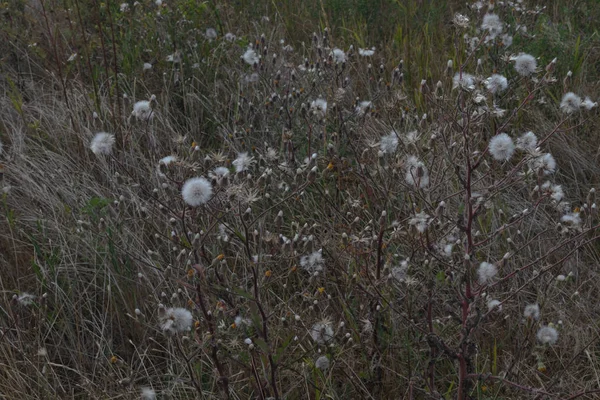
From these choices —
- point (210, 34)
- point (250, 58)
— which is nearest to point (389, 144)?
point (250, 58)

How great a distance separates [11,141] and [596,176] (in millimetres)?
2653

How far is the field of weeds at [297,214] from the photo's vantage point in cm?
195

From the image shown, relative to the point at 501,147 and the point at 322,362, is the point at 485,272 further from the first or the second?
the point at 322,362

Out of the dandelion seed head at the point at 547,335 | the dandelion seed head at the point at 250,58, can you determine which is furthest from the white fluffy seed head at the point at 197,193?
the dandelion seed head at the point at 250,58

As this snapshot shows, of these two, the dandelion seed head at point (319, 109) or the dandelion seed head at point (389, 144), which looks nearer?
the dandelion seed head at point (389, 144)

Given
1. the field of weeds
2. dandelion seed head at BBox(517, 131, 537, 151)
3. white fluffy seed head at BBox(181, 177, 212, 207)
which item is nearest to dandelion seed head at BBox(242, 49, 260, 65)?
the field of weeds

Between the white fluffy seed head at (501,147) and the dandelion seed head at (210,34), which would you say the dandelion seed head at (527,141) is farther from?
the dandelion seed head at (210,34)

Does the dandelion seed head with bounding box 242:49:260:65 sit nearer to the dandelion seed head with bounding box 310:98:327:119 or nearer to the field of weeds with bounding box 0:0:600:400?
the field of weeds with bounding box 0:0:600:400

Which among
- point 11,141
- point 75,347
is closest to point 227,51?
point 11,141

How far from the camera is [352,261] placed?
235 centimetres

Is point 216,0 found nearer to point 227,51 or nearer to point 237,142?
point 227,51

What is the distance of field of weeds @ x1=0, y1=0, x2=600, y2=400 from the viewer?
1954 millimetres

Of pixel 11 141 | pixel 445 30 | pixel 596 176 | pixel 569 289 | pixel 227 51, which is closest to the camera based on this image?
pixel 569 289

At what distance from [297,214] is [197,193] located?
3.87 ft
